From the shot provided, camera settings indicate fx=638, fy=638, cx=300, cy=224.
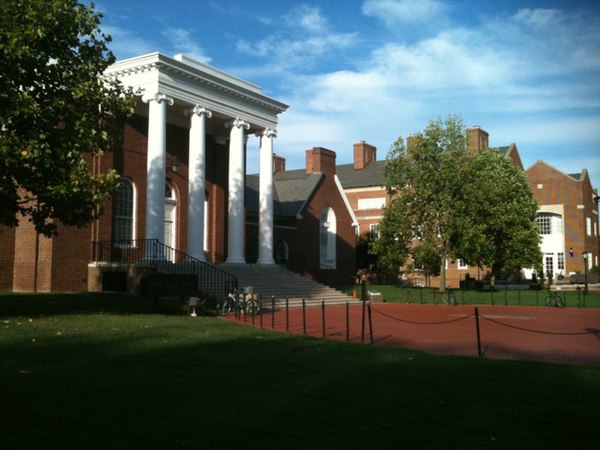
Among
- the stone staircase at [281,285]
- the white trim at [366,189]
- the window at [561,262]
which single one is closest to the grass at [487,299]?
the stone staircase at [281,285]

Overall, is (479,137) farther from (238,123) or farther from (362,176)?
(238,123)

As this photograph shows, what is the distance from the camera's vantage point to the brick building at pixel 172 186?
84.5ft

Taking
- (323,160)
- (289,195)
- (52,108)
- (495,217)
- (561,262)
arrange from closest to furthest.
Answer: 1. (52,108)
2. (495,217)
3. (289,195)
4. (323,160)
5. (561,262)

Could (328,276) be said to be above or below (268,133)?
below

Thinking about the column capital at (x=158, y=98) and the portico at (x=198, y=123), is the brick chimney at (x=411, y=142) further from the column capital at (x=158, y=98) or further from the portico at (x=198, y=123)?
the column capital at (x=158, y=98)

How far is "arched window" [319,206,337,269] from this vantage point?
44.7m

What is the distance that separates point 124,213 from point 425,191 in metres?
16.1

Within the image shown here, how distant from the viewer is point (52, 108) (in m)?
16.4

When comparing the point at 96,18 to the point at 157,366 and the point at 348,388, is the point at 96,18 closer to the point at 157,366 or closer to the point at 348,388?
the point at 157,366

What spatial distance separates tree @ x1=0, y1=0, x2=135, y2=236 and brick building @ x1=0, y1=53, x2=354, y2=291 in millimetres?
8411

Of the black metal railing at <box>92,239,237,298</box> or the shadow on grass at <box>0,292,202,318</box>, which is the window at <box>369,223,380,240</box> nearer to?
→ the black metal railing at <box>92,239,237,298</box>

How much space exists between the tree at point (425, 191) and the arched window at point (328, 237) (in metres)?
8.44

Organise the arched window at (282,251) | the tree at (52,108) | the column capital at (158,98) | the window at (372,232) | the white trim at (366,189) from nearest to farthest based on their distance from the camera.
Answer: the tree at (52,108)
the column capital at (158,98)
the arched window at (282,251)
the window at (372,232)
the white trim at (366,189)

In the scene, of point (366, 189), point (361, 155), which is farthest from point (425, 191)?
point (361, 155)
